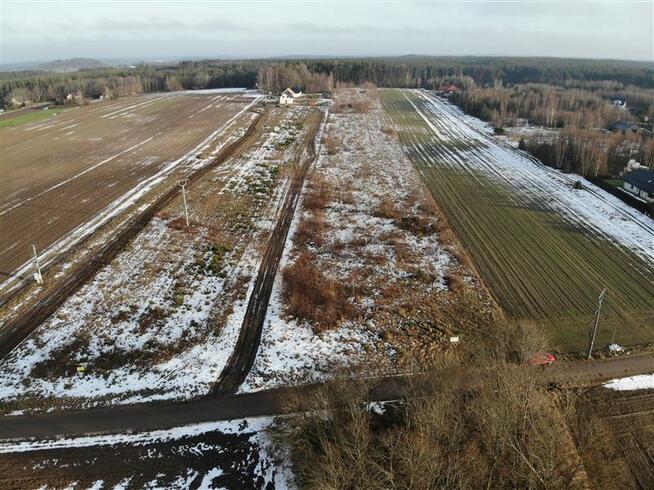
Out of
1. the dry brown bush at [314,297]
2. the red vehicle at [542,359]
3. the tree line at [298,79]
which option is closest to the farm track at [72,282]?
the dry brown bush at [314,297]

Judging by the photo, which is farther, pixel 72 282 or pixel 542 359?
pixel 72 282

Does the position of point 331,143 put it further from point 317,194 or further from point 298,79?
point 298,79

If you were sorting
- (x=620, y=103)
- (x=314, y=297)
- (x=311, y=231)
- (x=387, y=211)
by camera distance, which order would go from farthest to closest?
(x=620, y=103)
(x=387, y=211)
(x=311, y=231)
(x=314, y=297)

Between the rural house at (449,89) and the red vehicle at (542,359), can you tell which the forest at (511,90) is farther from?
the red vehicle at (542,359)

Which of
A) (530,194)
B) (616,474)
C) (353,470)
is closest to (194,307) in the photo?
(353,470)

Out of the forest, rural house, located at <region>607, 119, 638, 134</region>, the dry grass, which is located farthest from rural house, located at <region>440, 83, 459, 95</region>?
the dry grass

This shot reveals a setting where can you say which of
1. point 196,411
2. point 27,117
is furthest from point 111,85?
point 196,411

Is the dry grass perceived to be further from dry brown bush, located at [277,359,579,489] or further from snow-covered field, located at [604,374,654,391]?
snow-covered field, located at [604,374,654,391]
